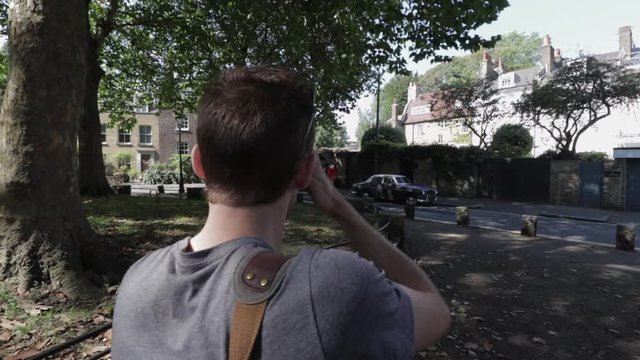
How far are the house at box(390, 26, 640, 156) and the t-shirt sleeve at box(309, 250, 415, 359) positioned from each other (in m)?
25.2

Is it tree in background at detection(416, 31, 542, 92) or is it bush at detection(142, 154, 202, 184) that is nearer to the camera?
bush at detection(142, 154, 202, 184)

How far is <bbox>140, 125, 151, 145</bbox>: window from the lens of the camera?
4978cm

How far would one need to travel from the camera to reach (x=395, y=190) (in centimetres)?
2438

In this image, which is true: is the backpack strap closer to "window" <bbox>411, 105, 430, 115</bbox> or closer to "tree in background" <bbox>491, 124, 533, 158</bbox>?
"tree in background" <bbox>491, 124, 533, 158</bbox>

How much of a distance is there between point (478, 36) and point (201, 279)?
9.29m

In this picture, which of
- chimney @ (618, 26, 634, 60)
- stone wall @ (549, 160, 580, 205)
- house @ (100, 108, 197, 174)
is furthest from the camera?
house @ (100, 108, 197, 174)

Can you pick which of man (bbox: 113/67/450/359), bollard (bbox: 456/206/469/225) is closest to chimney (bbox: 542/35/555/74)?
bollard (bbox: 456/206/469/225)

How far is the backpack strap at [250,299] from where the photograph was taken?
37.9 inches

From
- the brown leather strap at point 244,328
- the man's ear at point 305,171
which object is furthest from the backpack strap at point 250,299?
the man's ear at point 305,171

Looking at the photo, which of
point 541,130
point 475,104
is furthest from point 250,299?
point 541,130

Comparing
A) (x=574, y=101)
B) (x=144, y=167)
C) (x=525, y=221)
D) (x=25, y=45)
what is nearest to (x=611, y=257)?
(x=525, y=221)

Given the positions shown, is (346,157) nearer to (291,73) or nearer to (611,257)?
(611,257)

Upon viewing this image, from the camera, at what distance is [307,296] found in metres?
0.98

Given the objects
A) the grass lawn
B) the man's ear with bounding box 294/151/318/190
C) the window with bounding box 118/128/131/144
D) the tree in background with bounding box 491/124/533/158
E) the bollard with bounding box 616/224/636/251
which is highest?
the window with bounding box 118/128/131/144
